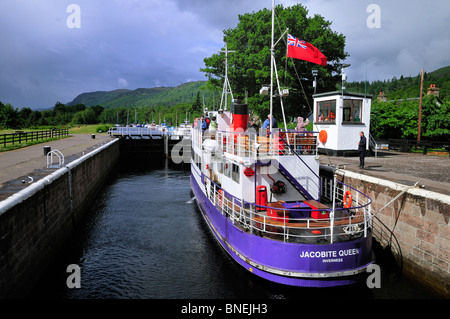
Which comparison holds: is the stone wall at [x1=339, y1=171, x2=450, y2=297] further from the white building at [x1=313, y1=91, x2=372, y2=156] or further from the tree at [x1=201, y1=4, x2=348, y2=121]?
the tree at [x1=201, y1=4, x2=348, y2=121]

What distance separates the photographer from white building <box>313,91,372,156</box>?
21.7 meters

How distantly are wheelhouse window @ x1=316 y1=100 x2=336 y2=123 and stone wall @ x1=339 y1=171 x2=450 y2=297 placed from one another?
34.8ft

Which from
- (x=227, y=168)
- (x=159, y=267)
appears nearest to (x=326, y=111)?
(x=227, y=168)

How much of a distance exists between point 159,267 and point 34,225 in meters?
4.63

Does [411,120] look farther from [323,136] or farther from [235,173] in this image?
[235,173]

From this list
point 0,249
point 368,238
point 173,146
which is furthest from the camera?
point 173,146

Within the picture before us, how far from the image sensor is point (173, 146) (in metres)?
49.6

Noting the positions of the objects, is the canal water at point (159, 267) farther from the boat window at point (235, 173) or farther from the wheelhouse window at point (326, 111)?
the wheelhouse window at point (326, 111)

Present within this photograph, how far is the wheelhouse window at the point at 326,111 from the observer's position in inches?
871

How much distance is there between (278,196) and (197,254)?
431cm

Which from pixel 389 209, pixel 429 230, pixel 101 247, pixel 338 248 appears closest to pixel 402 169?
pixel 389 209

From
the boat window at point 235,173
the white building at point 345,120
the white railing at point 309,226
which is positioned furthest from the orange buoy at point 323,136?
the white railing at point 309,226
